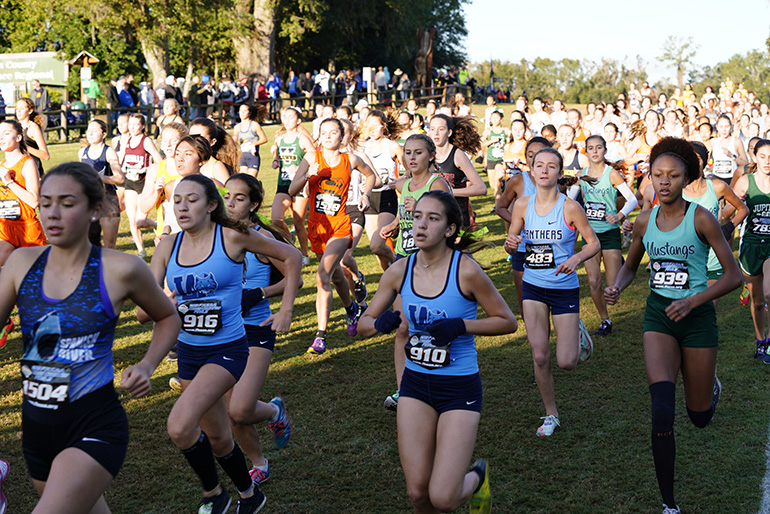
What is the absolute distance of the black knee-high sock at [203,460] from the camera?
4.31 m

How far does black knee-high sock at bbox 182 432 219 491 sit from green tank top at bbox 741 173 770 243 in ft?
18.3

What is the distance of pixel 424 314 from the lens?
166 inches

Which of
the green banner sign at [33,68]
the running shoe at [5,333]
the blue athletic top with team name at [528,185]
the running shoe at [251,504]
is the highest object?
the green banner sign at [33,68]

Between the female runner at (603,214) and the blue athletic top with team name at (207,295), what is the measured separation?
14.6 ft

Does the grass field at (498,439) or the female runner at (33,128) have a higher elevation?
the female runner at (33,128)

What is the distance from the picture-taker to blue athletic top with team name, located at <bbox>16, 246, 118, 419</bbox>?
10.7ft

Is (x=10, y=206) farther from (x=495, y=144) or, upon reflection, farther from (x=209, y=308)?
(x=495, y=144)

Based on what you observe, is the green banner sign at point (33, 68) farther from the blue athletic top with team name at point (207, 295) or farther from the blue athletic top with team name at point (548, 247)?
the blue athletic top with team name at point (207, 295)

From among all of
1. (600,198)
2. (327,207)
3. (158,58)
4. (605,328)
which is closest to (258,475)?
(327,207)

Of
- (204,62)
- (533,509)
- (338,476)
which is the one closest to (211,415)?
(338,476)

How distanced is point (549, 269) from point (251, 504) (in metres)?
2.82

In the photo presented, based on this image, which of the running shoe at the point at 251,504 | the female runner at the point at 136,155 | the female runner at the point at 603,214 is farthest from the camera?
the female runner at the point at 136,155

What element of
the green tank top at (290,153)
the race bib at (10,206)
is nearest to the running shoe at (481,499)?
the race bib at (10,206)

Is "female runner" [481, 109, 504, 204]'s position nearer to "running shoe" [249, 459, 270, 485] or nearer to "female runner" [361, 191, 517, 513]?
"running shoe" [249, 459, 270, 485]
